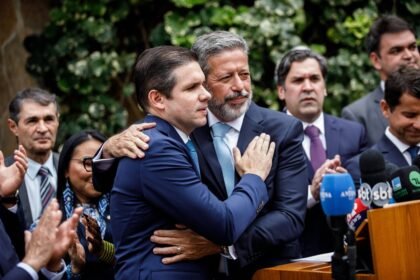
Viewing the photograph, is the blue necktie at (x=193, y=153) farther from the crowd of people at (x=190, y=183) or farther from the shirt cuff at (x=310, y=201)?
the shirt cuff at (x=310, y=201)

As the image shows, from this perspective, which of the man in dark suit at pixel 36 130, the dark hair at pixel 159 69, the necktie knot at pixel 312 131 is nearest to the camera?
the dark hair at pixel 159 69

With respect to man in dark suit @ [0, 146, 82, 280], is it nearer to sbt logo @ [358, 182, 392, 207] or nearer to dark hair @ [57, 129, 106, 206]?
sbt logo @ [358, 182, 392, 207]

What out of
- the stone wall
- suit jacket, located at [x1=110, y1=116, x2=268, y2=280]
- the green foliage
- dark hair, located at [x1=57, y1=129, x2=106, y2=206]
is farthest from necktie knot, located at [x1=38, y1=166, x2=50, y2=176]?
suit jacket, located at [x1=110, y1=116, x2=268, y2=280]

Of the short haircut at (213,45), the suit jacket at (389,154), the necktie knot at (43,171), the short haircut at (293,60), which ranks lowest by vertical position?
the suit jacket at (389,154)

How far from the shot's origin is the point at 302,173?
396cm

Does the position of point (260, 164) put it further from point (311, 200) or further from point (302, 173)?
point (311, 200)

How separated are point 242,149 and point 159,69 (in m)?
0.56

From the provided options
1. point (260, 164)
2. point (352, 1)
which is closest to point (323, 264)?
point (260, 164)

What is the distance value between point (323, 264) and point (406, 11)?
188 inches

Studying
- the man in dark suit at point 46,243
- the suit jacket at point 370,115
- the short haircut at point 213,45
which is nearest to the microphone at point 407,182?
the short haircut at point 213,45

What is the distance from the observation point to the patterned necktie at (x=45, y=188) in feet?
18.0

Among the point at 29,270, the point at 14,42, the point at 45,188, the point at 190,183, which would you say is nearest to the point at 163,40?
the point at 14,42

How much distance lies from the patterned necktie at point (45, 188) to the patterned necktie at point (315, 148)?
5.44ft

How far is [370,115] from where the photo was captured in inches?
224
